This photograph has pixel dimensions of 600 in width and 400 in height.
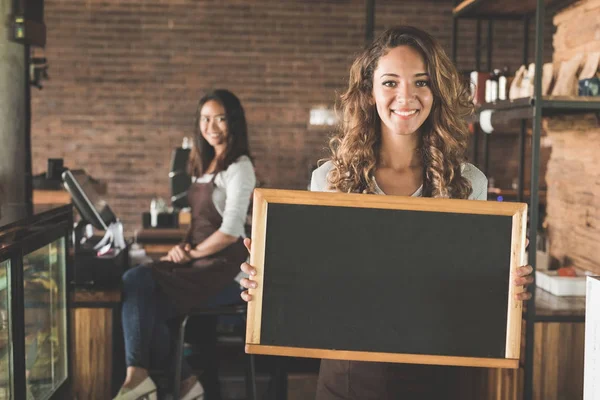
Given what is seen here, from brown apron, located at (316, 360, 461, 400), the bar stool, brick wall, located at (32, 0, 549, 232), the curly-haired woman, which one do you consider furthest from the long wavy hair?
brick wall, located at (32, 0, 549, 232)

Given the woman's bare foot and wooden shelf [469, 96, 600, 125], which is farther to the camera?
the woman's bare foot

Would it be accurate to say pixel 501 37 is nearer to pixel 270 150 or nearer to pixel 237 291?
pixel 270 150

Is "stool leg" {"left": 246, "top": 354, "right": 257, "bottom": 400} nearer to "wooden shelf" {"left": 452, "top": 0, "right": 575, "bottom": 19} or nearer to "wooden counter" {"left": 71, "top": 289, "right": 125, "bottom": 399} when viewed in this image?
"wooden counter" {"left": 71, "top": 289, "right": 125, "bottom": 399}

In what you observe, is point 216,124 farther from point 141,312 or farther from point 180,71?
point 180,71

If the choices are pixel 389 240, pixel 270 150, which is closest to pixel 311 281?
pixel 389 240

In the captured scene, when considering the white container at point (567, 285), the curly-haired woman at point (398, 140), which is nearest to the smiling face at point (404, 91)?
the curly-haired woman at point (398, 140)

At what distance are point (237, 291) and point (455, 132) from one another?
1.45m

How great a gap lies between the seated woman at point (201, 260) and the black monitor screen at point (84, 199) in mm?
259

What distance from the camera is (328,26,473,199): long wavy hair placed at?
175 cm

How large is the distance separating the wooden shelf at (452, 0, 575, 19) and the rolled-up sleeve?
1426 millimetres

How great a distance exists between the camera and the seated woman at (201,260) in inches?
115

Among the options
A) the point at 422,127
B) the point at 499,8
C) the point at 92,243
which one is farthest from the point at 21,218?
the point at 499,8

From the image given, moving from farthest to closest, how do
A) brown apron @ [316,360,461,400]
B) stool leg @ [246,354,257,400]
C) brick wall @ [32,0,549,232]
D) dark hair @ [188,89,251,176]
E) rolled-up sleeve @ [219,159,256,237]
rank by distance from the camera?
brick wall @ [32,0,549,232]
dark hair @ [188,89,251,176]
rolled-up sleeve @ [219,159,256,237]
stool leg @ [246,354,257,400]
brown apron @ [316,360,461,400]

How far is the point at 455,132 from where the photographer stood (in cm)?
185
